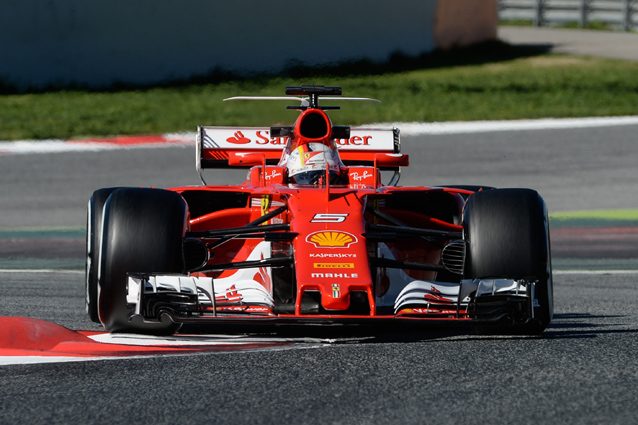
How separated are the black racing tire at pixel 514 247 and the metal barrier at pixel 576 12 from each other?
31236 millimetres

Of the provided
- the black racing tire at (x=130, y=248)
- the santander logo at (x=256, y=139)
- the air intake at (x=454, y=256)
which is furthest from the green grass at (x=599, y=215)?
the black racing tire at (x=130, y=248)

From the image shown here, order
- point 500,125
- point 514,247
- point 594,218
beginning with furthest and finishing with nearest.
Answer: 1. point 500,125
2. point 594,218
3. point 514,247

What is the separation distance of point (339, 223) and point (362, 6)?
17.3 m

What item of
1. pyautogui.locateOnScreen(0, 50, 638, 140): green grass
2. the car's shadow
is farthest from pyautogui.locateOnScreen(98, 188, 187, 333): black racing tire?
pyautogui.locateOnScreen(0, 50, 638, 140): green grass

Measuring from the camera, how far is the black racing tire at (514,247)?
19.3 feet

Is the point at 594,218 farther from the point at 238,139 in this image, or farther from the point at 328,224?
the point at 328,224

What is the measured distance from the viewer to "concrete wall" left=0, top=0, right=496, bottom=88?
19516 millimetres

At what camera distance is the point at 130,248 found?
5801 mm

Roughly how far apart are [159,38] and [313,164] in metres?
13.7

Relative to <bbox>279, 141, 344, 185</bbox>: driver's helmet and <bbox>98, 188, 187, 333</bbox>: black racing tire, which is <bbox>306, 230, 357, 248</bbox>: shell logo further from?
<bbox>279, 141, 344, 185</bbox>: driver's helmet

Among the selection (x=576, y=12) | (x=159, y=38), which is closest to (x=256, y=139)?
(x=159, y=38)

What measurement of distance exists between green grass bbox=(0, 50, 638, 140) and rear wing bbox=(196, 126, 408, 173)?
7.26m

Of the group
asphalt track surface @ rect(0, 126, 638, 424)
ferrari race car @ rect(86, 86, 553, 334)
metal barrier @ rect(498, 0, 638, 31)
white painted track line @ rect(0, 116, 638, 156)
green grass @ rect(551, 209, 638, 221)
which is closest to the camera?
asphalt track surface @ rect(0, 126, 638, 424)

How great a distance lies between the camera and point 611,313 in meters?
7.29
